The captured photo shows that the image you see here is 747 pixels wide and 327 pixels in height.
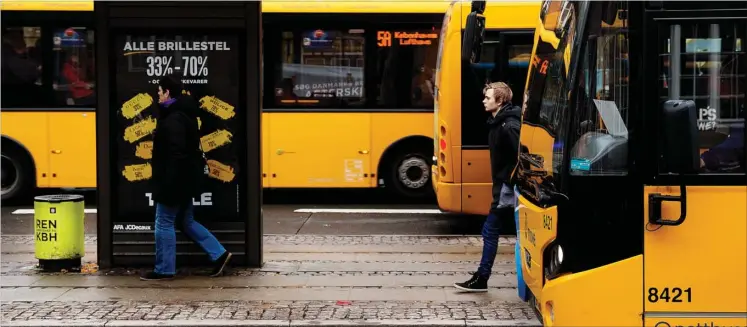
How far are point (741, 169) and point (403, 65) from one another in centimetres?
953

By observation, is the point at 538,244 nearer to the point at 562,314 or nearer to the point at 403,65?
the point at 562,314

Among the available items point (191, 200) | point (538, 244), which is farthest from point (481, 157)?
point (538, 244)

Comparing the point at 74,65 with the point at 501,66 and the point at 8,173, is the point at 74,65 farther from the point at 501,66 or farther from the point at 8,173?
the point at 501,66

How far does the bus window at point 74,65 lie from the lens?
14500 mm

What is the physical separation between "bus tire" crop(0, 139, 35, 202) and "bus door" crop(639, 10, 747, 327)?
11.6 metres

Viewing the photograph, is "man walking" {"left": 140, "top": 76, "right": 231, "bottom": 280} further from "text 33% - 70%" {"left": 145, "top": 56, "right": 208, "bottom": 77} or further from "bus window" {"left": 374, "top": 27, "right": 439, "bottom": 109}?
"bus window" {"left": 374, "top": 27, "right": 439, "bottom": 109}

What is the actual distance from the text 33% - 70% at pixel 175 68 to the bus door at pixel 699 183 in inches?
187

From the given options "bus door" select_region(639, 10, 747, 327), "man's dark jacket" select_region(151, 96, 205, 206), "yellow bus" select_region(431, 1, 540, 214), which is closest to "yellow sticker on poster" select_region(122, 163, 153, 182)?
"man's dark jacket" select_region(151, 96, 205, 206)

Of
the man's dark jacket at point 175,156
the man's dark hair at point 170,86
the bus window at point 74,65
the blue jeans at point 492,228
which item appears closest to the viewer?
the blue jeans at point 492,228

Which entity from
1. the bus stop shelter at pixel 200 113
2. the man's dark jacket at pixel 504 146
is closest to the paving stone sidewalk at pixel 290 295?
the bus stop shelter at pixel 200 113

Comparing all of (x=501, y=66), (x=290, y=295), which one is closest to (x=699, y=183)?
(x=290, y=295)

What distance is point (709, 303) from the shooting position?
5.10 meters

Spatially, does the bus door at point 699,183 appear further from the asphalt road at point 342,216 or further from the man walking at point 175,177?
the asphalt road at point 342,216

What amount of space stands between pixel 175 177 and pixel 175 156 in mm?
181
